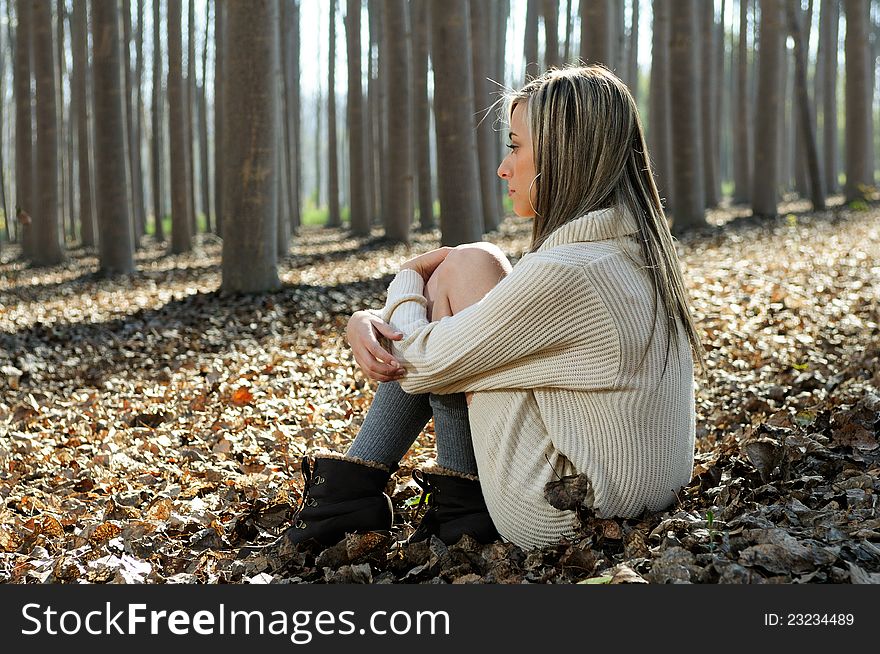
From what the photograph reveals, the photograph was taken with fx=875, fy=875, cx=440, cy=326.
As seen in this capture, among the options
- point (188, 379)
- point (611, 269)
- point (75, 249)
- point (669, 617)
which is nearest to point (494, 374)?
point (611, 269)

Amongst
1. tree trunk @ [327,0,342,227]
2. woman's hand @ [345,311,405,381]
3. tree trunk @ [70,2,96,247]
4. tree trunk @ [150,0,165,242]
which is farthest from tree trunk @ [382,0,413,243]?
woman's hand @ [345,311,405,381]

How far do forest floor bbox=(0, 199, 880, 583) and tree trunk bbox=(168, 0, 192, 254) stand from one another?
5.39 metres

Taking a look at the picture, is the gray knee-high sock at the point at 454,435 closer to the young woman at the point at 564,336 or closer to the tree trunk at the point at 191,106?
the young woman at the point at 564,336

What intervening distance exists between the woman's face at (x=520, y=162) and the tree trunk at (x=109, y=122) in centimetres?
830

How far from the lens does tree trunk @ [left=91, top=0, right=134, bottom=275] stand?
31.2 ft

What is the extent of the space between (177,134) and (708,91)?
352 inches

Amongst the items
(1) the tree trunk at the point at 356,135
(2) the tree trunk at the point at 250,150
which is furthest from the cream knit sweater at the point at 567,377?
(1) the tree trunk at the point at 356,135

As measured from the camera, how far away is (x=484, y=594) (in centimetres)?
199

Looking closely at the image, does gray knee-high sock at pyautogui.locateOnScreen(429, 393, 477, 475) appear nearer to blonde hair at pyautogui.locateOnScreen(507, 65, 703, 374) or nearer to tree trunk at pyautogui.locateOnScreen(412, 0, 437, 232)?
blonde hair at pyautogui.locateOnScreen(507, 65, 703, 374)

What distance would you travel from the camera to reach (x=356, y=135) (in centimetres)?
1466

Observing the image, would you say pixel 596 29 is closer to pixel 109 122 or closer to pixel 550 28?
pixel 550 28

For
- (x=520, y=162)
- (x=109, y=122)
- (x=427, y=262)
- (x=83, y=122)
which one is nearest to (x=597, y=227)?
(x=520, y=162)

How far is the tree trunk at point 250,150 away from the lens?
7.21 m

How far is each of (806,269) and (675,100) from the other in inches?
177
